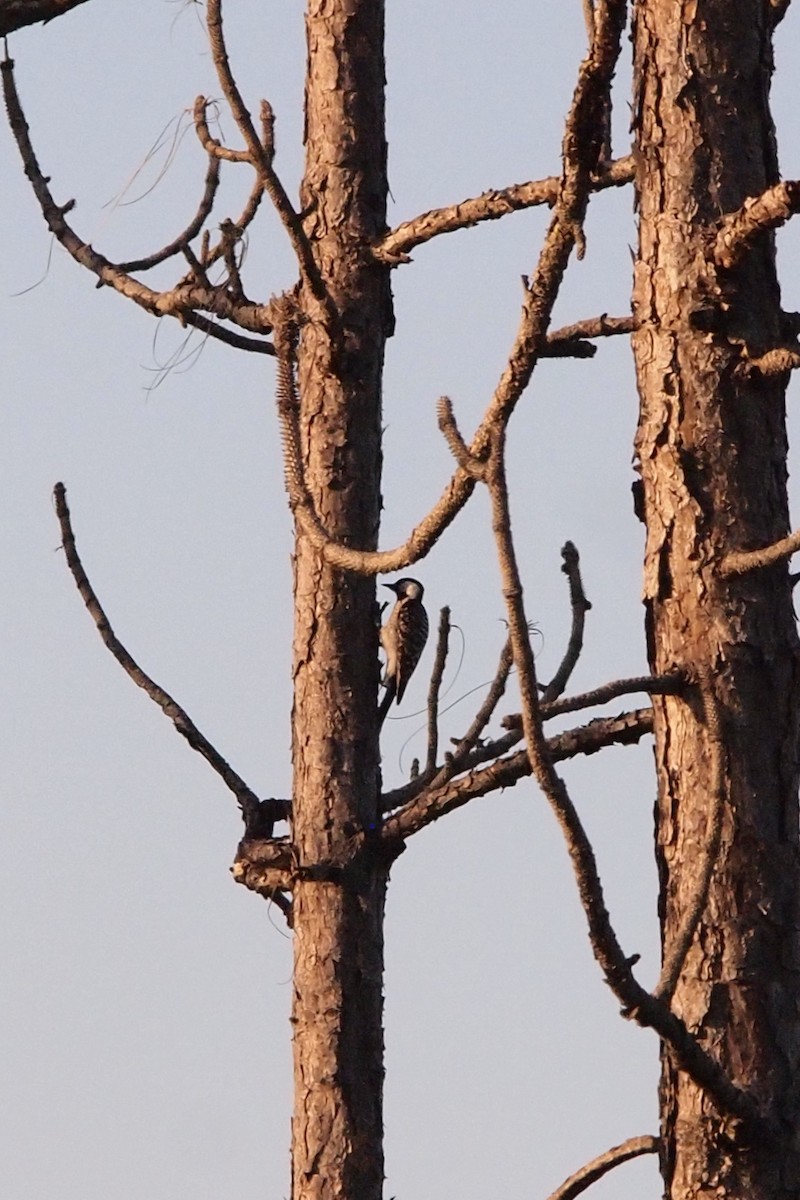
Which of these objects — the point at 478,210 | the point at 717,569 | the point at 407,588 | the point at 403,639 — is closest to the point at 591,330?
the point at 478,210

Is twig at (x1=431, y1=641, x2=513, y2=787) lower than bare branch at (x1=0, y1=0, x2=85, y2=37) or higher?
lower

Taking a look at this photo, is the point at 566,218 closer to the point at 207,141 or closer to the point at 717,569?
the point at 717,569

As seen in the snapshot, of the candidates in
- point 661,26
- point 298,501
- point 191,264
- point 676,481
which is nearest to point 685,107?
point 661,26

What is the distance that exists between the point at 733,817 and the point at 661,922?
1.07 ft

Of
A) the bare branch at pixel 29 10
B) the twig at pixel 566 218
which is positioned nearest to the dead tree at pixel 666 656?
the twig at pixel 566 218

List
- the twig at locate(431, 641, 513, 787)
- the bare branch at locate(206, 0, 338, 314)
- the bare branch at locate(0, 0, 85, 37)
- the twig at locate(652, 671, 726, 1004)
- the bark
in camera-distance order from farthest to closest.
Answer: the bare branch at locate(0, 0, 85, 37) < the twig at locate(431, 641, 513, 787) < the bare branch at locate(206, 0, 338, 314) < the bark < the twig at locate(652, 671, 726, 1004)

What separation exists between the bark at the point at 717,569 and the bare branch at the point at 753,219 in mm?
46

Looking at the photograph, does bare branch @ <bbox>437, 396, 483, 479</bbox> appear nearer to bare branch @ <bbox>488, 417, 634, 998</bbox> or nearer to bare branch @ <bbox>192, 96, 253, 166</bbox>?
bare branch @ <bbox>488, 417, 634, 998</bbox>

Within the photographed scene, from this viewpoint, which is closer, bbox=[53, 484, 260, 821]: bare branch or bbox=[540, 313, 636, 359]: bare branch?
bbox=[540, 313, 636, 359]: bare branch

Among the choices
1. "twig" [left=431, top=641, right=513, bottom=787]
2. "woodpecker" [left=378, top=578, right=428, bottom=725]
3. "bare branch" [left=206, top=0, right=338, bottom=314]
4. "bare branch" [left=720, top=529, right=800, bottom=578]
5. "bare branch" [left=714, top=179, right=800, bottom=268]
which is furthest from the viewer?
"woodpecker" [left=378, top=578, right=428, bottom=725]

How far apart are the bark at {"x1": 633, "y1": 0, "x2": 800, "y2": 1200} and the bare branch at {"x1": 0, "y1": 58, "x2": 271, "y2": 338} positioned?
2315 millimetres

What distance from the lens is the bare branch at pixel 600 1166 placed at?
4911 millimetres

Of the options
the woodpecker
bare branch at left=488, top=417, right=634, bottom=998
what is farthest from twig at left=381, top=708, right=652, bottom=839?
the woodpecker

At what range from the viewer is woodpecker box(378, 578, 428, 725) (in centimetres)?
1139
